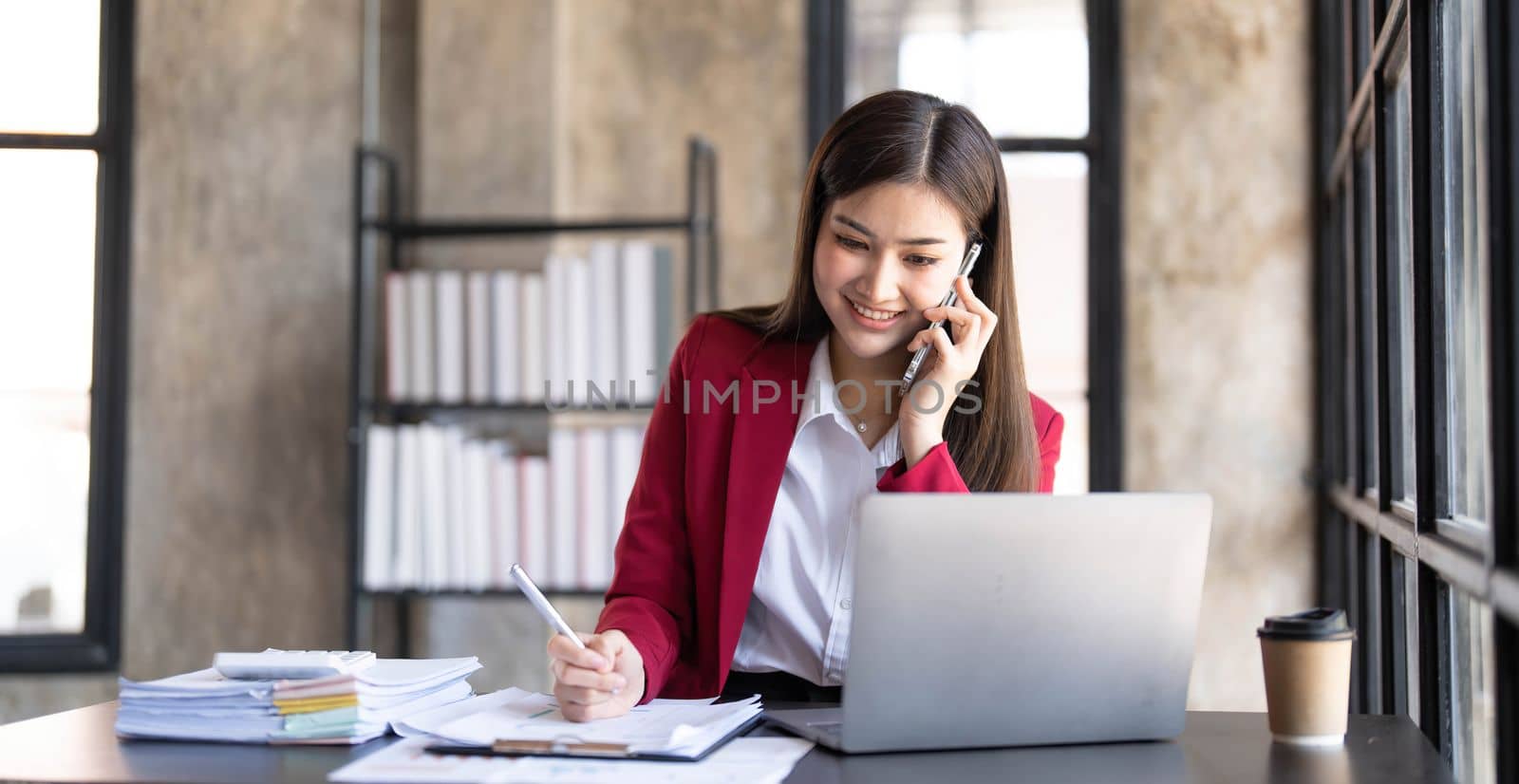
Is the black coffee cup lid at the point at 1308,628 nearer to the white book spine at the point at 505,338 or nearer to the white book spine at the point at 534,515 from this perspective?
the white book spine at the point at 534,515

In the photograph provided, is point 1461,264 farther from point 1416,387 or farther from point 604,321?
point 604,321

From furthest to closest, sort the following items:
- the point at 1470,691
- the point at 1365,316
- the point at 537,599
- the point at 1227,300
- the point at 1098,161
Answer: the point at 1098,161
the point at 1227,300
the point at 1365,316
the point at 1470,691
the point at 537,599

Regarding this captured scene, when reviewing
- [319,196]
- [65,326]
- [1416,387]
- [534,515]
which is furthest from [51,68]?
[1416,387]

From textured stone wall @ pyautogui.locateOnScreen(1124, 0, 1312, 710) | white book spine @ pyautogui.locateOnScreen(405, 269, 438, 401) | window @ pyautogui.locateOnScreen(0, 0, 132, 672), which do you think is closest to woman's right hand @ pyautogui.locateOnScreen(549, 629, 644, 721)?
white book spine @ pyautogui.locateOnScreen(405, 269, 438, 401)

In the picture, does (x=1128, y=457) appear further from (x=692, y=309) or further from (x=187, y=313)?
(x=187, y=313)

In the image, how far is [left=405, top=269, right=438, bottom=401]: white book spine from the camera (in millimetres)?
3309

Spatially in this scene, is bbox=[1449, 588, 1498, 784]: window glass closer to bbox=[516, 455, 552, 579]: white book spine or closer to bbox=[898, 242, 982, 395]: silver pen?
bbox=[898, 242, 982, 395]: silver pen

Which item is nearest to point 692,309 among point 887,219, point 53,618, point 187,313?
point 187,313

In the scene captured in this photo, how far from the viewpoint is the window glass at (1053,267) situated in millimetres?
3586

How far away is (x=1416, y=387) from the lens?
70.6 inches

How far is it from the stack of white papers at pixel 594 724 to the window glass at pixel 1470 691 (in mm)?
806

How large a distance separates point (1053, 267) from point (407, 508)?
1779 millimetres

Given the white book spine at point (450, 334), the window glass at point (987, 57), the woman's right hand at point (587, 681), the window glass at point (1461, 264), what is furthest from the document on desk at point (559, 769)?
the window glass at point (987, 57)

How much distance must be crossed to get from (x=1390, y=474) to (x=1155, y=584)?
3.60ft
